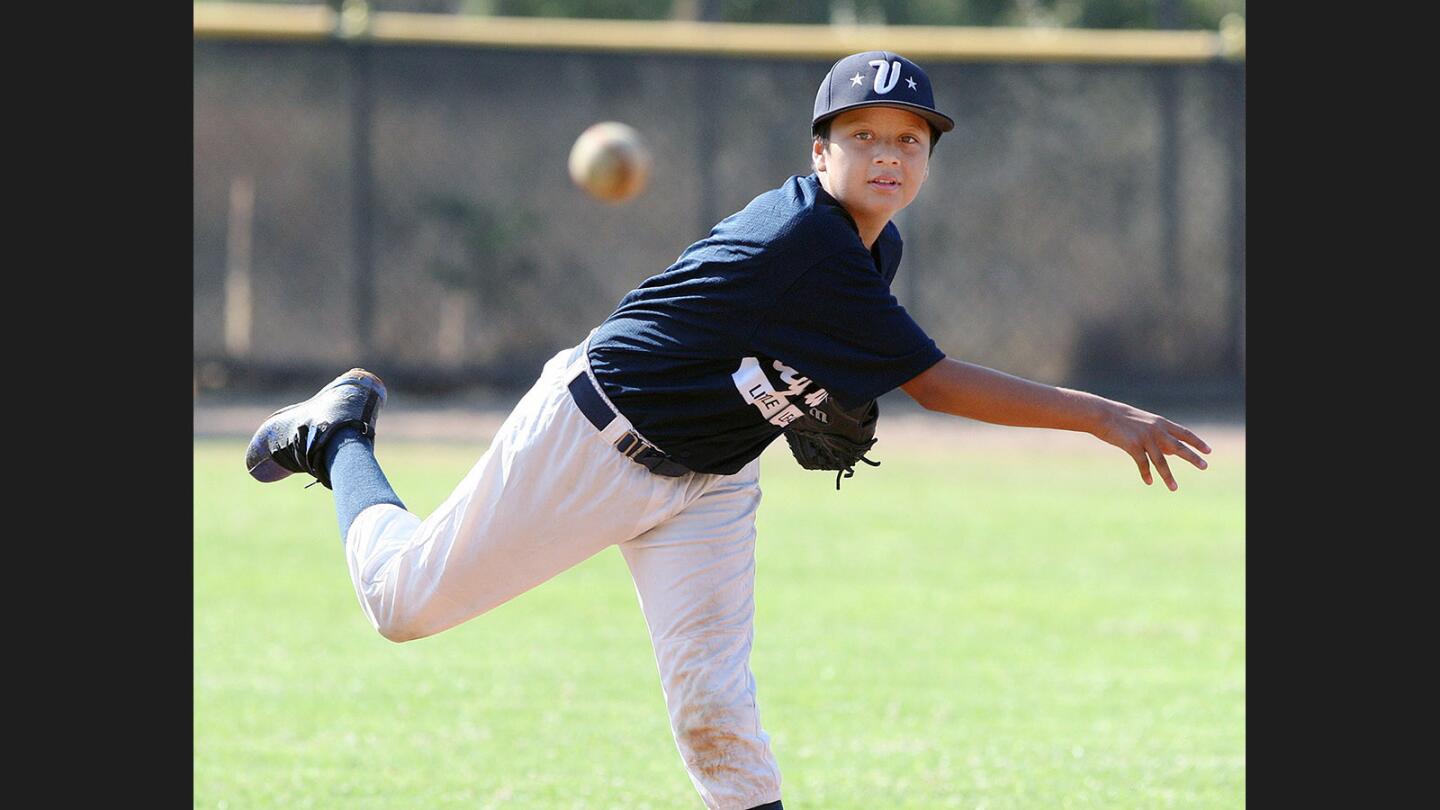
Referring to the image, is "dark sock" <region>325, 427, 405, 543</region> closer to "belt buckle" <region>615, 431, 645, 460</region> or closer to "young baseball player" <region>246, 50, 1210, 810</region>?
"young baseball player" <region>246, 50, 1210, 810</region>

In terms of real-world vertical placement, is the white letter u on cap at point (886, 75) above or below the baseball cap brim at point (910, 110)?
above

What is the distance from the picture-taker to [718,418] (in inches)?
162

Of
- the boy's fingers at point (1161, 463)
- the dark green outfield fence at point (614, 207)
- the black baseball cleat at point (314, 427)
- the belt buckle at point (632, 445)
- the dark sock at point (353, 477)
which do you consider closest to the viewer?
the boy's fingers at point (1161, 463)

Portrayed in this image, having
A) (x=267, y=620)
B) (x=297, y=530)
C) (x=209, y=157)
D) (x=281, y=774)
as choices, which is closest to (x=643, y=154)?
(x=209, y=157)

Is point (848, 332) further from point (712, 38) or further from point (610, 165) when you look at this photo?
point (712, 38)

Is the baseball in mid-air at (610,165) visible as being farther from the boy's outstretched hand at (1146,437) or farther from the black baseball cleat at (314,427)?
the boy's outstretched hand at (1146,437)

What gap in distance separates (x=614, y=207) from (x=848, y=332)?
1392 cm

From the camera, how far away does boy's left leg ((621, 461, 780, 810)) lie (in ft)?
13.7

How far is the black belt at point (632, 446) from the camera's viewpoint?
4.17 m

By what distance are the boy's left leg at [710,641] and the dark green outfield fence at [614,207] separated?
13.2 m

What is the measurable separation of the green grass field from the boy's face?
1864 millimetres

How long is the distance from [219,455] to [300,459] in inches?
342

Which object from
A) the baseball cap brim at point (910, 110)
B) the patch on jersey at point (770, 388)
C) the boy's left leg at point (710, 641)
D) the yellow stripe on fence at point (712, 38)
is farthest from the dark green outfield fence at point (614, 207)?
the patch on jersey at point (770, 388)

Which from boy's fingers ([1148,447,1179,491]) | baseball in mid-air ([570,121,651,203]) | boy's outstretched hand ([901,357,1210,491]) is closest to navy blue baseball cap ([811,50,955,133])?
boy's outstretched hand ([901,357,1210,491])
